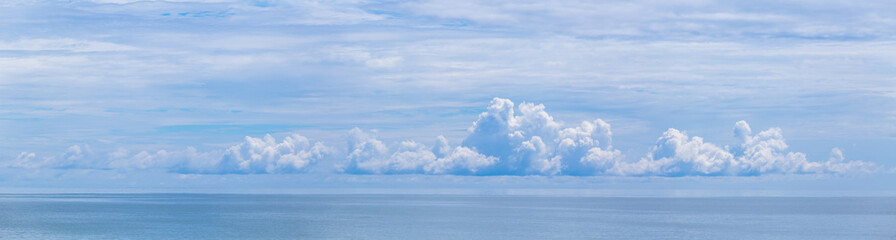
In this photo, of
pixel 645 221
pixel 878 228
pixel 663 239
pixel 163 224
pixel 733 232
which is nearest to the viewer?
pixel 663 239

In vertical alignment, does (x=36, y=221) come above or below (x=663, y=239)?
below

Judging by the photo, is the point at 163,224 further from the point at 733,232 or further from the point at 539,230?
the point at 733,232

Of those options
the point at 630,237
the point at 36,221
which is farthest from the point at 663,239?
the point at 36,221

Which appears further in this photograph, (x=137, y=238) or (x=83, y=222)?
(x=83, y=222)

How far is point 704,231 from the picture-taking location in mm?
96875

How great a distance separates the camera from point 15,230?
98.8 m

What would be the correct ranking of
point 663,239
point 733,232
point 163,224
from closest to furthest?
point 663,239, point 733,232, point 163,224

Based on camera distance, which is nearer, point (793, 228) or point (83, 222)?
point (793, 228)

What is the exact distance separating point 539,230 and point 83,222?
6006 cm

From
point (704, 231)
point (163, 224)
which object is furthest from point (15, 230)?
point (704, 231)

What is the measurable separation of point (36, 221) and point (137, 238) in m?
39.7

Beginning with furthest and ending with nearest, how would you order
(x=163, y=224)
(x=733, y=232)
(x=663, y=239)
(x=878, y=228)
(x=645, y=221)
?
(x=645, y=221) → (x=163, y=224) → (x=878, y=228) → (x=733, y=232) → (x=663, y=239)

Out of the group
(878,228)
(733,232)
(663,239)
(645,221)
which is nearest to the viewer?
(663,239)

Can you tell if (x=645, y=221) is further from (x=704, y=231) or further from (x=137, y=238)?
(x=137, y=238)
